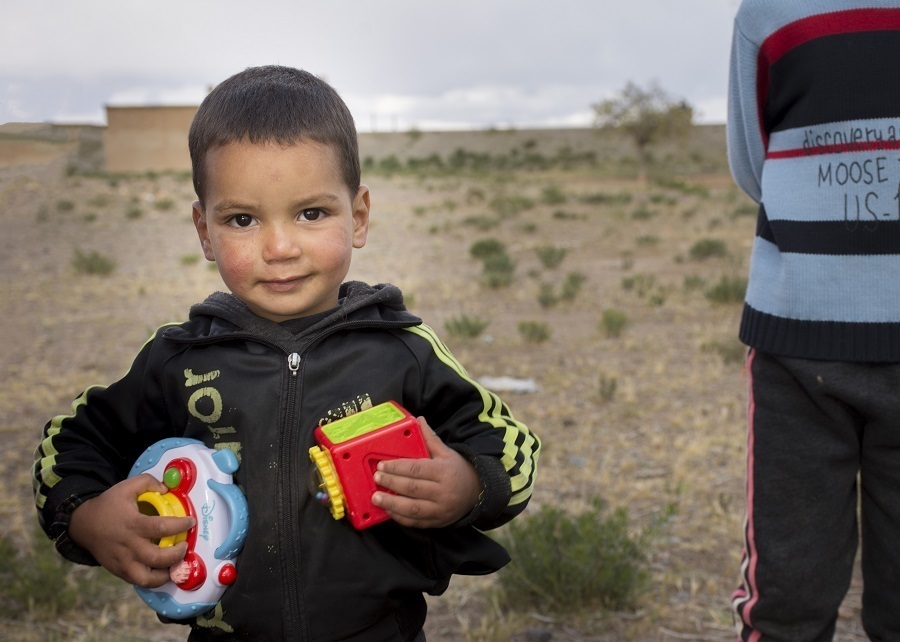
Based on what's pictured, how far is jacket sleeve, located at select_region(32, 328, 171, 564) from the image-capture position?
1.60 metres

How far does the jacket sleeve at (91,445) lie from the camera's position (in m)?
1.60

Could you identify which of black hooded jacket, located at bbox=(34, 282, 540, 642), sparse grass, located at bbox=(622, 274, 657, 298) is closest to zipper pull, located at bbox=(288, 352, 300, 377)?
black hooded jacket, located at bbox=(34, 282, 540, 642)

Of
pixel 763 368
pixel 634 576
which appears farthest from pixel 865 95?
pixel 634 576

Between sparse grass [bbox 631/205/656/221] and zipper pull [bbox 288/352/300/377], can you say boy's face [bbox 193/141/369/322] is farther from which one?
sparse grass [bbox 631/205/656/221]

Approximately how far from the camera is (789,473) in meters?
2.20

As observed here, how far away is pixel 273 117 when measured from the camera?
1.58 m

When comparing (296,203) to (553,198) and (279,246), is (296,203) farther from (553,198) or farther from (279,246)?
(553,198)

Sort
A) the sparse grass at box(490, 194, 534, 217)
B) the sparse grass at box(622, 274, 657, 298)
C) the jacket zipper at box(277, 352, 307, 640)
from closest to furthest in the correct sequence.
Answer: the jacket zipper at box(277, 352, 307, 640), the sparse grass at box(622, 274, 657, 298), the sparse grass at box(490, 194, 534, 217)

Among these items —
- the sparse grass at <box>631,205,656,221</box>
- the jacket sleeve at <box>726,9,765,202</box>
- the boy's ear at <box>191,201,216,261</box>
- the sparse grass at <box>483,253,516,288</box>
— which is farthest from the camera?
the sparse grass at <box>631,205,656,221</box>

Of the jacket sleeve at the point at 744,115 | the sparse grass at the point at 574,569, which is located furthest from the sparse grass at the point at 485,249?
the jacket sleeve at the point at 744,115

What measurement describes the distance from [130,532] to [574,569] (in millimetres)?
1852

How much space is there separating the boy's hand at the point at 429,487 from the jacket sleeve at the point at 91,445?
1.68 feet

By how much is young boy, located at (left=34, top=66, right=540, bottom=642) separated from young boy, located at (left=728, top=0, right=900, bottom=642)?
2.71 ft

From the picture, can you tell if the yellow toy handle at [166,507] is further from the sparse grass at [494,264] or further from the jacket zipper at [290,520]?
the sparse grass at [494,264]
